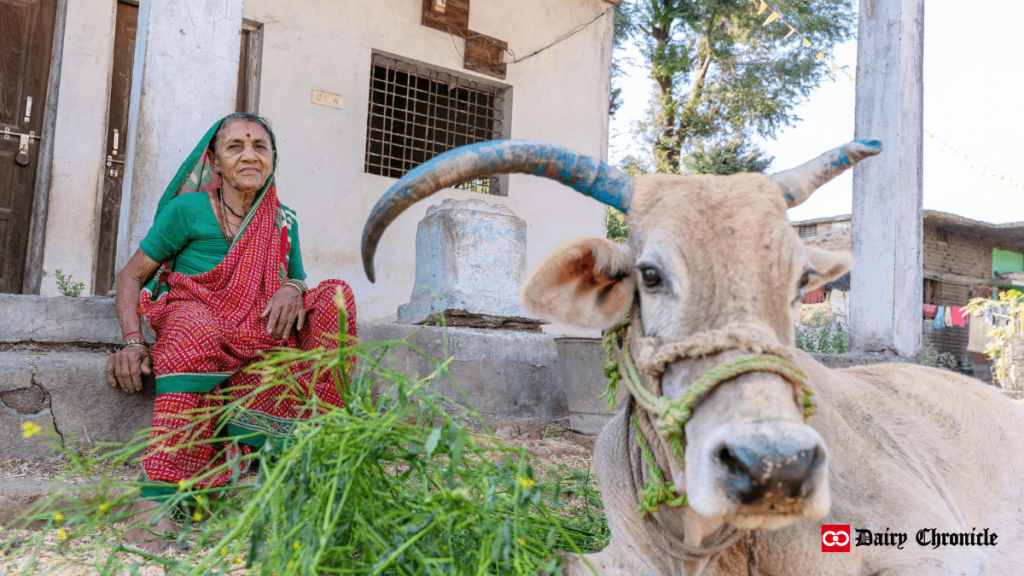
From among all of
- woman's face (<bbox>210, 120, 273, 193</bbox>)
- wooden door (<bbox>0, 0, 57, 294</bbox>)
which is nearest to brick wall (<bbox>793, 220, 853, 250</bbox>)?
wooden door (<bbox>0, 0, 57, 294</bbox>)

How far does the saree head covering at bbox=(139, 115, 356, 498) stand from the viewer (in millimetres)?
2611

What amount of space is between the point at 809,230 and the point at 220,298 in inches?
695

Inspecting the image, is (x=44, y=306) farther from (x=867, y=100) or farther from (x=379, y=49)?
(x=867, y=100)

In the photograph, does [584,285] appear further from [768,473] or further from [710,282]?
[768,473]

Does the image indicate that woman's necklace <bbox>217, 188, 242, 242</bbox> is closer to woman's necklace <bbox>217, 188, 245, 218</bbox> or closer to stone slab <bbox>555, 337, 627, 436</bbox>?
woman's necklace <bbox>217, 188, 245, 218</bbox>

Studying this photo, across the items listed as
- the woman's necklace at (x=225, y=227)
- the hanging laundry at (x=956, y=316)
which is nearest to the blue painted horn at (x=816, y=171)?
the woman's necklace at (x=225, y=227)

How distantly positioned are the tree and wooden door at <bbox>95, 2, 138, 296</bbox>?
9.77 metres

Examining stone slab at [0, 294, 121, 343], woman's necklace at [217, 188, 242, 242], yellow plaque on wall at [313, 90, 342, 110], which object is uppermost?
yellow plaque on wall at [313, 90, 342, 110]

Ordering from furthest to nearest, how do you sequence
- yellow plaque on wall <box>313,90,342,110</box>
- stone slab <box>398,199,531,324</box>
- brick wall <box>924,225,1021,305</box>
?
brick wall <box>924,225,1021,305</box>
yellow plaque on wall <box>313,90,342,110</box>
stone slab <box>398,199,531,324</box>

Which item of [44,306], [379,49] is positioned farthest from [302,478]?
[379,49]

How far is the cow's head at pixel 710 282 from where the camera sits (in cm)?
131

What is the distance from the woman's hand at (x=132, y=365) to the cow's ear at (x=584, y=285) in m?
1.95

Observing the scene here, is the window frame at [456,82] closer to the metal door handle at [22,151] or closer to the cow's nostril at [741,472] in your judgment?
the metal door handle at [22,151]

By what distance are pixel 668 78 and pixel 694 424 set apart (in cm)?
1536
